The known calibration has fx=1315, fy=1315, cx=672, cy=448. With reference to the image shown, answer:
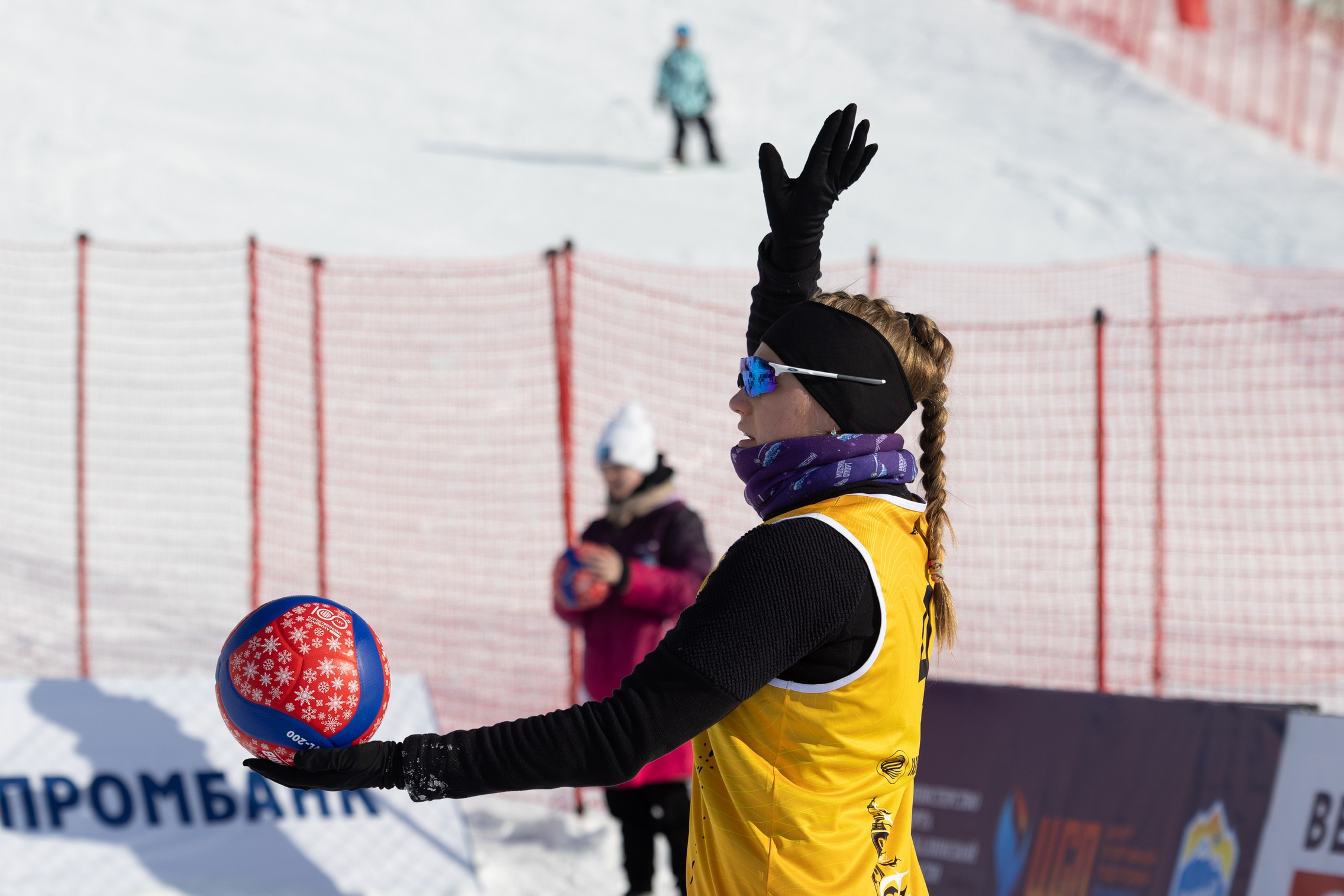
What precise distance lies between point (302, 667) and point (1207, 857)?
11.5ft

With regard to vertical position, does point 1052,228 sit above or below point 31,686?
above

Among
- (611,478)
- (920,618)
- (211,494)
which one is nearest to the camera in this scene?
(920,618)

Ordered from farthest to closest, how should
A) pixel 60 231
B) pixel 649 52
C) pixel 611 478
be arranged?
1. pixel 649 52
2. pixel 60 231
3. pixel 611 478

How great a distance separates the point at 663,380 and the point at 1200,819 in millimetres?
7557

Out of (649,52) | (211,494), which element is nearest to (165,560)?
(211,494)

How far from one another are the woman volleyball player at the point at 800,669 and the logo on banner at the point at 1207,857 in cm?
273

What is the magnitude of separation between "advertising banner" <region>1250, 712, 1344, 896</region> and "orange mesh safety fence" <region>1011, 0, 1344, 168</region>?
784 inches

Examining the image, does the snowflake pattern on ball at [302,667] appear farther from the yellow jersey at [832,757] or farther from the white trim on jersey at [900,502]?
the white trim on jersey at [900,502]

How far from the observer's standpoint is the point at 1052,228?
16.5 metres

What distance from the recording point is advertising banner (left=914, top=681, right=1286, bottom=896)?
4.39 metres

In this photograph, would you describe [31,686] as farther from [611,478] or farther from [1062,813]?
[1062,813]

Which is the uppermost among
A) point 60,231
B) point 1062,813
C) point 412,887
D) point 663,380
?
point 60,231

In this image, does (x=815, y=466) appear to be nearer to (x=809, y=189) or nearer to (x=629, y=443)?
(x=809, y=189)

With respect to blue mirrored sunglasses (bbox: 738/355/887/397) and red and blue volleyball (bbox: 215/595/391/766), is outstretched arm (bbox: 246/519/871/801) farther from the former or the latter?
blue mirrored sunglasses (bbox: 738/355/887/397)
